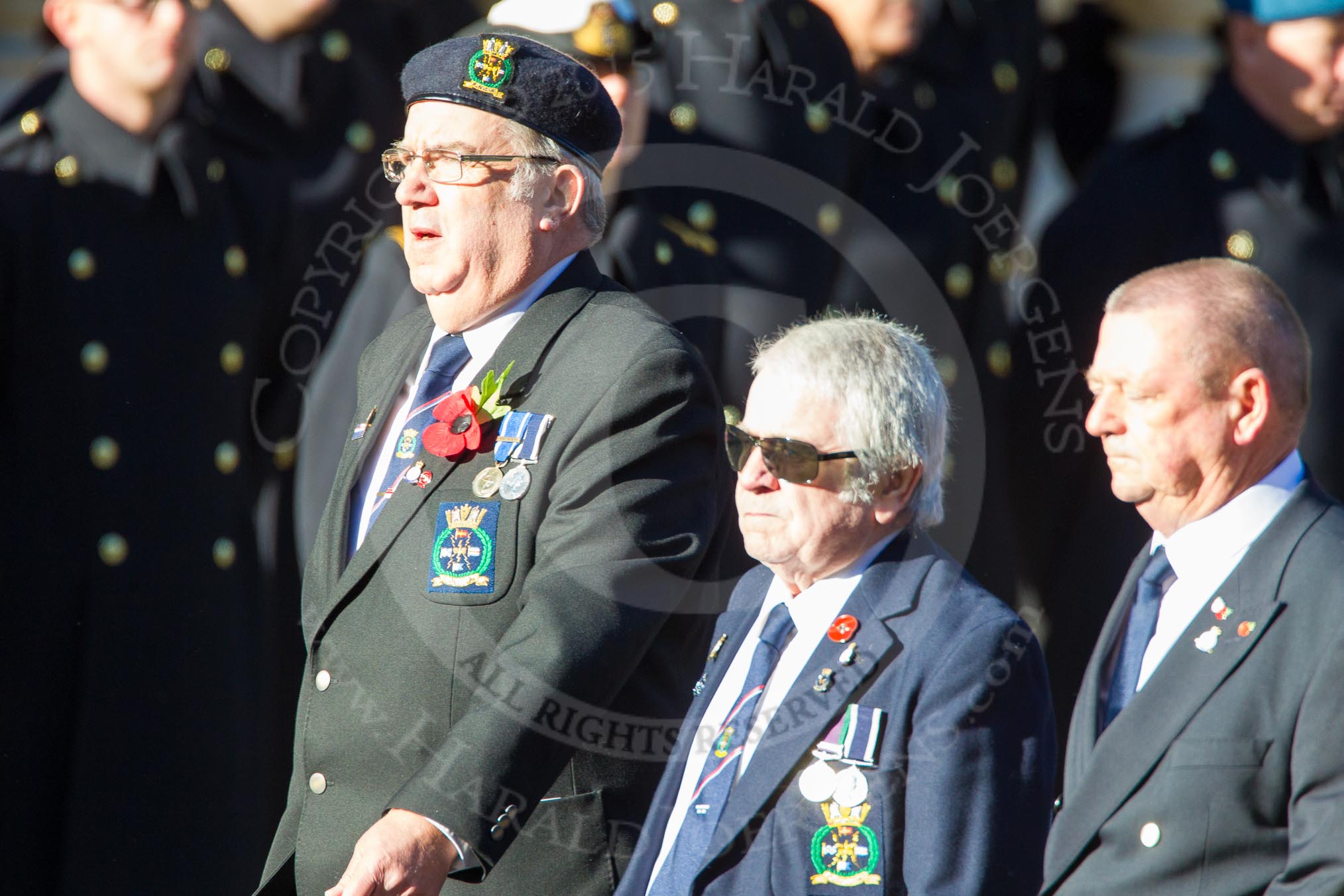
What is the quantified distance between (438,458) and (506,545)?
0.22 metres

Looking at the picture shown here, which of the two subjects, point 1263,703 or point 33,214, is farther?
point 33,214

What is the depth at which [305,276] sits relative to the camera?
377 centimetres

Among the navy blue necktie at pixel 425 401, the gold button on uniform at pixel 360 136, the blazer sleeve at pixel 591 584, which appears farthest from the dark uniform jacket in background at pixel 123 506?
the blazer sleeve at pixel 591 584

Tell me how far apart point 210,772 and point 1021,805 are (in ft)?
6.34

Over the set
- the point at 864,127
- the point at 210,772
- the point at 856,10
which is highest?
the point at 856,10

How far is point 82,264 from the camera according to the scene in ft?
11.6

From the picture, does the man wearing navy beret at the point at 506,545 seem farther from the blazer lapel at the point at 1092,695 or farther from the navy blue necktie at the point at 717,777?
the blazer lapel at the point at 1092,695

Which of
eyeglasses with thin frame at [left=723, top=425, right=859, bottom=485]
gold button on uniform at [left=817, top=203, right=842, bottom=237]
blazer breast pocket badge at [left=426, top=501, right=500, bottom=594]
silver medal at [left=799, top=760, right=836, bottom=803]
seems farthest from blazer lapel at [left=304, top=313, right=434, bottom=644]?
gold button on uniform at [left=817, top=203, right=842, bottom=237]

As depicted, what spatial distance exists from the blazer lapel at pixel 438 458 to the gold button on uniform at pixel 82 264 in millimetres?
937

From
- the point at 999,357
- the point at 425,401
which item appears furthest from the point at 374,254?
the point at 999,357

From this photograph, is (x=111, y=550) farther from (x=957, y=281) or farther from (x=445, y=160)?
(x=957, y=281)

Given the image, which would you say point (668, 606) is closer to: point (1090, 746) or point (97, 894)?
point (1090, 746)

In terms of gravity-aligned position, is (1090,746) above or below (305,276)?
below

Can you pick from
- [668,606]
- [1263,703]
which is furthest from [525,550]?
[1263,703]
